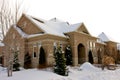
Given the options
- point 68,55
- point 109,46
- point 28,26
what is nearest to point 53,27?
point 28,26

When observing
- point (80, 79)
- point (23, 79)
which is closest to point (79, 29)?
point (80, 79)

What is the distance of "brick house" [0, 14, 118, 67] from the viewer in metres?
29.0

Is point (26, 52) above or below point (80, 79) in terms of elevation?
above

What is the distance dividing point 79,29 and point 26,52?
9.45 meters

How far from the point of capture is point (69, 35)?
107 feet

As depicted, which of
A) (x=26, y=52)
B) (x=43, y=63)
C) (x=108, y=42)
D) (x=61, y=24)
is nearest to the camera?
(x=43, y=63)

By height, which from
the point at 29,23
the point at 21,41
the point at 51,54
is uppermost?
the point at 29,23

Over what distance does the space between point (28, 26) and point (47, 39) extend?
493 cm

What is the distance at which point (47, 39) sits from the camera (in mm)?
28781

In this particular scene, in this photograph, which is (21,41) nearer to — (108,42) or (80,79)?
(80,79)

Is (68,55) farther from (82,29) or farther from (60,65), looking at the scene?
(60,65)

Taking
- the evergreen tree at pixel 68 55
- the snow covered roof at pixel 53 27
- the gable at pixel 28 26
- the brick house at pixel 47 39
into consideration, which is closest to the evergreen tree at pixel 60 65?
the brick house at pixel 47 39

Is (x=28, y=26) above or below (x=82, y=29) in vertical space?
above

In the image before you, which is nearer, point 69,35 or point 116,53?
point 69,35
